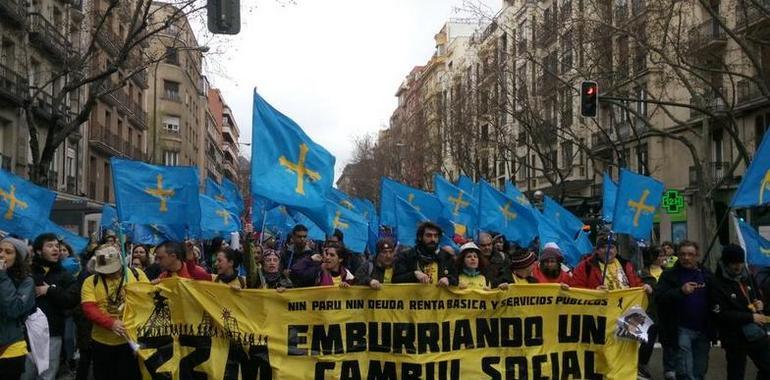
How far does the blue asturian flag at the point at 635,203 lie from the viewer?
8.33m

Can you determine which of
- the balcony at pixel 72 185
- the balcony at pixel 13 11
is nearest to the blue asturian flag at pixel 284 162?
the balcony at pixel 13 11

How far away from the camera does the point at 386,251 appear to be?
728cm

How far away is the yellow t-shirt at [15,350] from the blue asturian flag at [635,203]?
561 cm

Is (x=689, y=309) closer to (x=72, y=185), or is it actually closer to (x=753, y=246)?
(x=753, y=246)

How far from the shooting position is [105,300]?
6.12m

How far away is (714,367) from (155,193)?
21.5 ft

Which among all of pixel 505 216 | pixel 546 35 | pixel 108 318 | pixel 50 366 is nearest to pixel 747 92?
pixel 546 35

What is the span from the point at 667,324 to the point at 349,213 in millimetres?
8641

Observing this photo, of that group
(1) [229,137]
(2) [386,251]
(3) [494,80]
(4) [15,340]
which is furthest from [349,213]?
(1) [229,137]

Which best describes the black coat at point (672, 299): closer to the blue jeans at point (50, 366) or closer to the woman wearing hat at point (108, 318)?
the woman wearing hat at point (108, 318)

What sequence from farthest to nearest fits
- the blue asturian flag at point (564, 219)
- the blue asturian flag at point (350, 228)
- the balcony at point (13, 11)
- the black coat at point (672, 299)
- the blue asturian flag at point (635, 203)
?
the balcony at point (13, 11), the blue asturian flag at point (350, 228), the blue asturian flag at point (564, 219), the blue asturian flag at point (635, 203), the black coat at point (672, 299)

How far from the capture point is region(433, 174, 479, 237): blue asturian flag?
14.5 metres

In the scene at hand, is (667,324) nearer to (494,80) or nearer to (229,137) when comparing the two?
(494,80)

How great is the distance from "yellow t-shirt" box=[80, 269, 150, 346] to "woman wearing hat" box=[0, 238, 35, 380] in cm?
58
